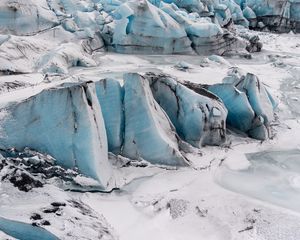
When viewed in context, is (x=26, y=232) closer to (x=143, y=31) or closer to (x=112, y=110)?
(x=112, y=110)

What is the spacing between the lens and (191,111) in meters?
6.73

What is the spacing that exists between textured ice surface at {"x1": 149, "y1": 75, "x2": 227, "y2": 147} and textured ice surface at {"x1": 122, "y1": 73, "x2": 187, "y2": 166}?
1.51 feet

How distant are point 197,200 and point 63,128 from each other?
1.99m

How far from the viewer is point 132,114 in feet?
20.3

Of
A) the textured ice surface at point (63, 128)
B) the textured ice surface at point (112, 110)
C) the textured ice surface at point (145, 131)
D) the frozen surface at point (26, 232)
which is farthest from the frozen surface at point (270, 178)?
the frozen surface at point (26, 232)

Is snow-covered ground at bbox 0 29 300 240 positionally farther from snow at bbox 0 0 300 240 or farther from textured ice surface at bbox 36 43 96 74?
textured ice surface at bbox 36 43 96 74

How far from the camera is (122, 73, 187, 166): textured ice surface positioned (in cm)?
593

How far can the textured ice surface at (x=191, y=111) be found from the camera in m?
6.71

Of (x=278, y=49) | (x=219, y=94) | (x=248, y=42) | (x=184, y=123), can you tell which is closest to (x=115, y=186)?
(x=184, y=123)

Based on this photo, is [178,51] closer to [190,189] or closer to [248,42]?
[248,42]

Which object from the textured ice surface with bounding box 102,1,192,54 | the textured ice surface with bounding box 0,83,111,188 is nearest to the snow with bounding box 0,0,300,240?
the textured ice surface with bounding box 0,83,111,188

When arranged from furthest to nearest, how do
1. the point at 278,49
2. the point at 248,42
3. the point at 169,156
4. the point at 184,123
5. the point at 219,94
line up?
the point at 278,49 < the point at 248,42 < the point at 219,94 < the point at 184,123 < the point at 169,156

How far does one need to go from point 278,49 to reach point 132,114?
13.2 meters

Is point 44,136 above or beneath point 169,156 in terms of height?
above
